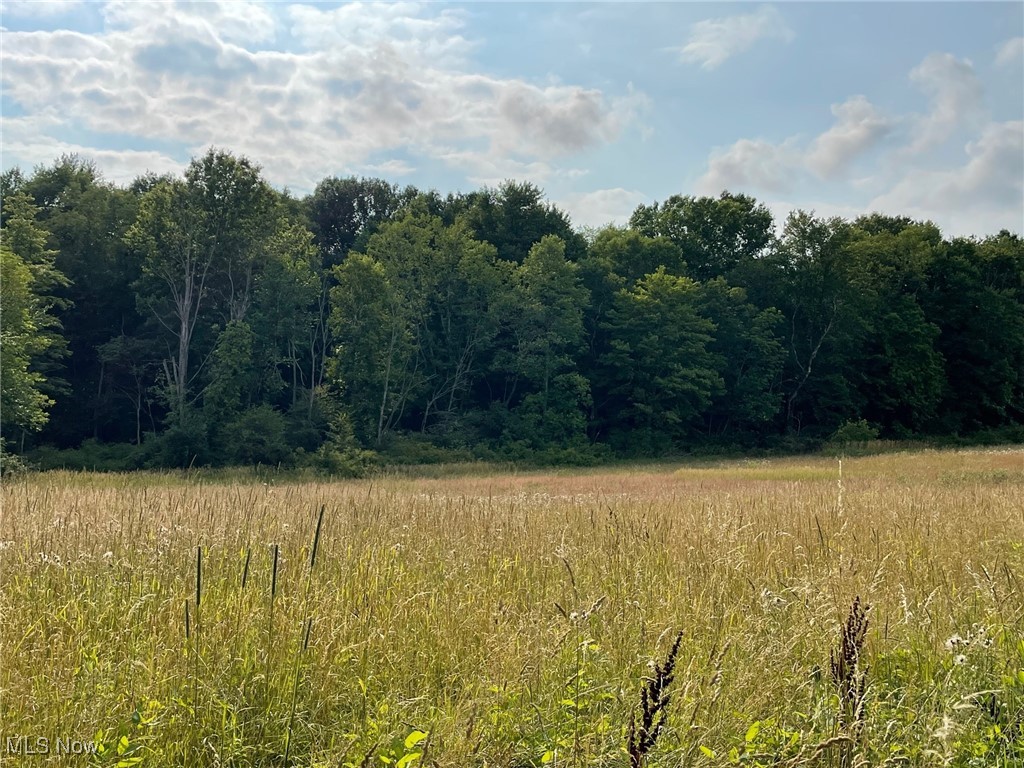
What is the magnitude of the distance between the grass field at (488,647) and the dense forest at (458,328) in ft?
96.2

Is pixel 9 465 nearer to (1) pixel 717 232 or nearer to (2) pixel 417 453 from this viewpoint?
(2) pixel 417 453

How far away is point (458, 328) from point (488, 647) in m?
43.3

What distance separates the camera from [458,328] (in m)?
46.9

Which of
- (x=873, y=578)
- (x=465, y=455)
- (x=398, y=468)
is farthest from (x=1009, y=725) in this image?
(x=465, y=455)

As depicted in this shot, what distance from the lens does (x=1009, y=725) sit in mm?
3197

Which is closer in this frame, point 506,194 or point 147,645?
point 147,645

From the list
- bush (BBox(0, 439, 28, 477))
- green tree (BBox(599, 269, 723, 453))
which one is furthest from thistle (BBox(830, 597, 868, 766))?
green tree (BBox(599, 269, 723, 453))

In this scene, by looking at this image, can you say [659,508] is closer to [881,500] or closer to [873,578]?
[881,500]

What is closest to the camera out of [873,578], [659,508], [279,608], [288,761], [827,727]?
[827,727]

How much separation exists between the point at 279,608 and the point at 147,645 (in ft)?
2.30

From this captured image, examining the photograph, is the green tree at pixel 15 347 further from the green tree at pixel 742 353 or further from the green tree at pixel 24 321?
the green tree at pixel 742 353

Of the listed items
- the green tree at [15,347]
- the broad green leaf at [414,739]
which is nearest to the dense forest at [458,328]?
the green tree at [15,347]

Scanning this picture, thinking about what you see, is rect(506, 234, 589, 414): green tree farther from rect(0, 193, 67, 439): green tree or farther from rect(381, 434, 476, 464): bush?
rect(0, 193, 67, 439): green tree

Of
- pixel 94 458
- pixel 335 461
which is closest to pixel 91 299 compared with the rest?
pixel 94 458
